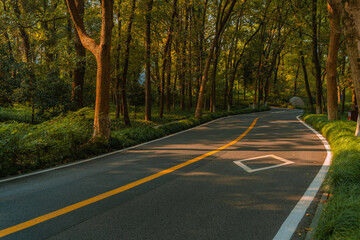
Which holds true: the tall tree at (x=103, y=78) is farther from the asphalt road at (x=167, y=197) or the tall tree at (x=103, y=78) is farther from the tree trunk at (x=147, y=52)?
the tree trunk at (x=147, y=52)

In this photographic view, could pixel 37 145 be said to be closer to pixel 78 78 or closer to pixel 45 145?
pixel 45 145

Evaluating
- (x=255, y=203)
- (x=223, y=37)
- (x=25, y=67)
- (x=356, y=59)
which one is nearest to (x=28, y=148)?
(x=255, y=203)

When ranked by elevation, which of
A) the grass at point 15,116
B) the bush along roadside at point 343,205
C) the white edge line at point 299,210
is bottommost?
the white edge line at point 299,210

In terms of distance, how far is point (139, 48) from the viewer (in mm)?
19688

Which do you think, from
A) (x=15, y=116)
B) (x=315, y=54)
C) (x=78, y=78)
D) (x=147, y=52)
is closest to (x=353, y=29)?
(x=78, y=78)

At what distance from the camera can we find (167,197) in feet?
13.4

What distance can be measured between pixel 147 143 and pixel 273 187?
591cm

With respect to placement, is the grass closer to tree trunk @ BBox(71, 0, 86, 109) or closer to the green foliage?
tree trunk @ BBox(71, 0, 86, 109)

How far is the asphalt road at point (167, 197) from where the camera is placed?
3092 millimetres

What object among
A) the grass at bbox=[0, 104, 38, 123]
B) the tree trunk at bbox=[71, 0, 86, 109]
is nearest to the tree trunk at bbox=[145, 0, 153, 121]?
the tree trunk at bbox=[71, 0, 86, 109]

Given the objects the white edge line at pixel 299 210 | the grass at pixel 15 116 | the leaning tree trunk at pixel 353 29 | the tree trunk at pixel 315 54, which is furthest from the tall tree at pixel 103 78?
the tree trunk at pixel 315 54

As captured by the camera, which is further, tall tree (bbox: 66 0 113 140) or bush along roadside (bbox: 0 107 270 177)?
tall tree (bbox: 66 0 113 140)

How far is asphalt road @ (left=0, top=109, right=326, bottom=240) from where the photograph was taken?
3092mm

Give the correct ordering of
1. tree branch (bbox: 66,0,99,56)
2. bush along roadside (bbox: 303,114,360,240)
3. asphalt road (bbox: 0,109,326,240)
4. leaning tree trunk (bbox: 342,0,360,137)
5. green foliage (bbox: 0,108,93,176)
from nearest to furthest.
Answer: bush along roadside (bbox: 303,114,360,240), asphalt road (bbox: 0,109,326,240), leaning tree trunk (bbox: 342,0,360,137), green foliage (bbox: 0,108,93,176), tree branch (bbox: 66,0,99,56)
